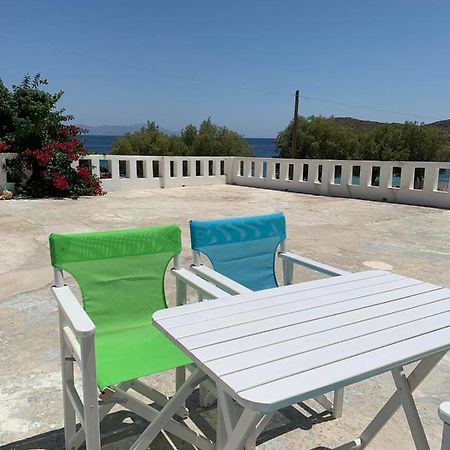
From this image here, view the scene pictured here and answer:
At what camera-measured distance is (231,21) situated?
18859mm

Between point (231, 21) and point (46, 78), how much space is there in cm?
1267

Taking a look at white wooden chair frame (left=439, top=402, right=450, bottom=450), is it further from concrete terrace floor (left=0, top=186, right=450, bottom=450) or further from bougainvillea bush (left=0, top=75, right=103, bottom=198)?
bougainvillea bush (left=0, top=75, right=103, bottom=198)

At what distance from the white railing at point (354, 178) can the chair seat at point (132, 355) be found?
7627 mm

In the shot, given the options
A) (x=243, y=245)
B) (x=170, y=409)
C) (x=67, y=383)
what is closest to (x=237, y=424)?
(x=170, y=409)

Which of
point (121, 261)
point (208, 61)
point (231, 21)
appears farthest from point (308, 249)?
point (208, 61)

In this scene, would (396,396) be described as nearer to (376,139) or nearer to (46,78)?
(46,78)

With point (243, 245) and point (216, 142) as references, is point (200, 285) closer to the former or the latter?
point (243, 245)

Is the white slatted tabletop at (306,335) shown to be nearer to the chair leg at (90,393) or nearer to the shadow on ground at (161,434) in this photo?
the chair leg at (90,393)

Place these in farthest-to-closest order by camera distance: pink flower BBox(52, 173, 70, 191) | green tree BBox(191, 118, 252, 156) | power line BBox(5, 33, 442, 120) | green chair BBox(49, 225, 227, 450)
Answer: green tree BBox(191, 118, 252, 156), power line BBox(5, 33, 442, 120), pink flower BBox(52, 173, 70, 191), green chair BBox(49, 225, 227, 450)

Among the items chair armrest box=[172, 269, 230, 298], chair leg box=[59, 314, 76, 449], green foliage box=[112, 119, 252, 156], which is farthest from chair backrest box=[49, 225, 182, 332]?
green foliage box=[112, 119, 252, 156]

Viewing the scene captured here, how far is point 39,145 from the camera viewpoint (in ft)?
27.5

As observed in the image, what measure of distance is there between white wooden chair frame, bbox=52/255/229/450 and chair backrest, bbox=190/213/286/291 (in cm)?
33

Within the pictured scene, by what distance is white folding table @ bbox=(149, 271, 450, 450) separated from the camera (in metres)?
0.89

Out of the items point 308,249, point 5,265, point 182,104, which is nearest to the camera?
point 5,265
